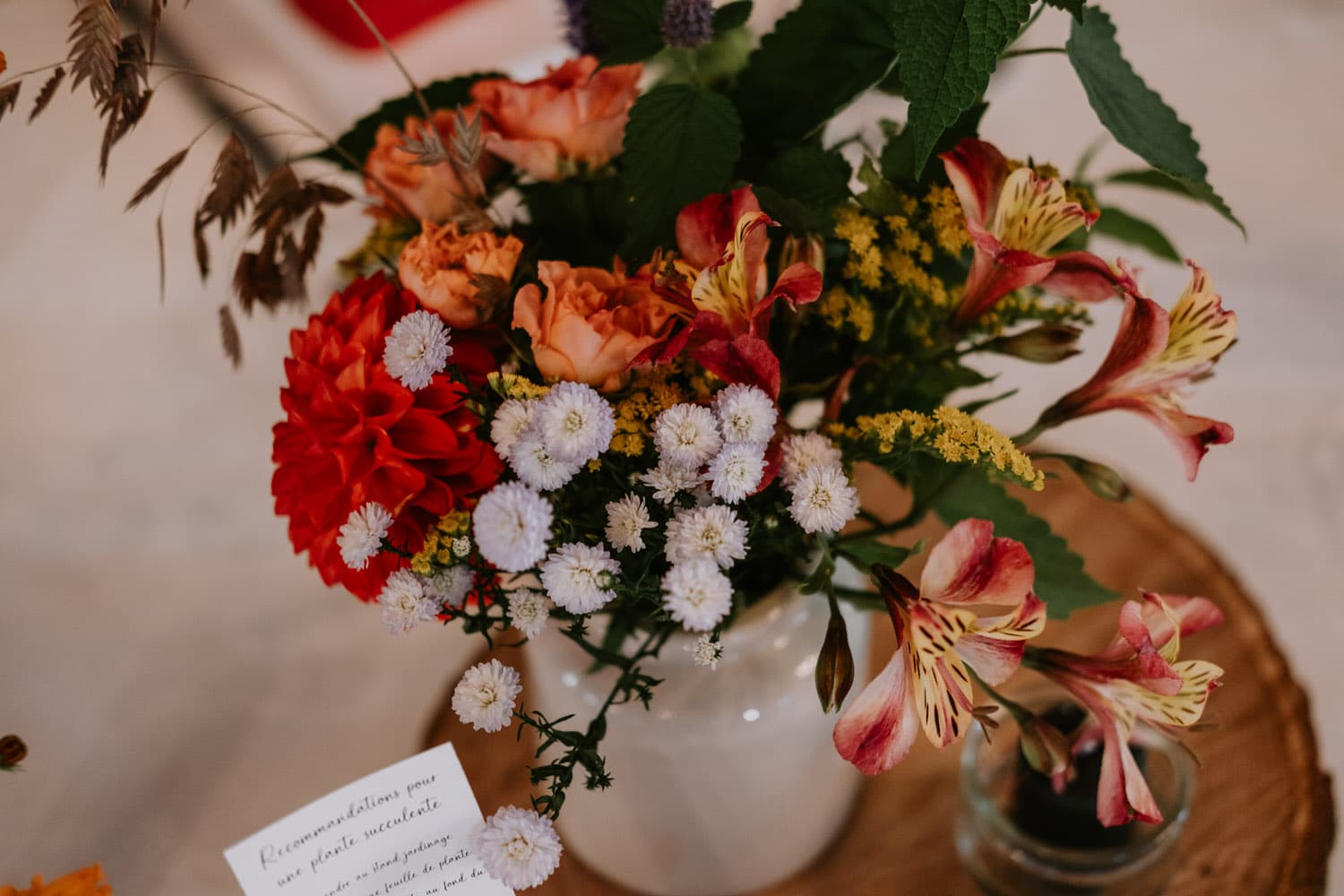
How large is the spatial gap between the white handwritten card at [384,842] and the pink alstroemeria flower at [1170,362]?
0.30m

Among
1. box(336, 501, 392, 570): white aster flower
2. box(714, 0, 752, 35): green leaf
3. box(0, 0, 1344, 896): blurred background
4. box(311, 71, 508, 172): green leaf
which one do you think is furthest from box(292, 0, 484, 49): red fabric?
box(336, 501, 392, 570): white aster flower

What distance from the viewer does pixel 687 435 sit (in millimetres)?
328

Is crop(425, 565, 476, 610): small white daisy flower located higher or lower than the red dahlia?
lower

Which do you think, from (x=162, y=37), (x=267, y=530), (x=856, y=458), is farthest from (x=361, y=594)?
(x=162, y=37)

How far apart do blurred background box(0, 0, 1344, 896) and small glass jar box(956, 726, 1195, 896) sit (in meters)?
0.13

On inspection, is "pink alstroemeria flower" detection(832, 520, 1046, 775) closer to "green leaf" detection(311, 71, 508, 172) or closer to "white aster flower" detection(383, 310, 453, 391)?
"white aster flower" detection(383, 310, 453, 391)

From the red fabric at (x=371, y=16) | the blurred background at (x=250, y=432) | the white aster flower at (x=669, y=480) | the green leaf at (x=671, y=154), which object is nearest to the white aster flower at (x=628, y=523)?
the white aster flower at (x=669, y=480)

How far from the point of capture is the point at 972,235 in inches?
14.1

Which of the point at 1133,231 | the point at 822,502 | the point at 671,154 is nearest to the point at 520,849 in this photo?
the point at 822,502

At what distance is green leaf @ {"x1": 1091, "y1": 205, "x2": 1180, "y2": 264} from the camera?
1.62ft

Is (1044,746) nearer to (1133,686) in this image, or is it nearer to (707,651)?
(1133,686)

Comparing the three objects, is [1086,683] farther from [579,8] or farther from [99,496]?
[99,496]

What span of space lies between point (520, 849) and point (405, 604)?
0.09 m

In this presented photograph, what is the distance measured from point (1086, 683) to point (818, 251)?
20 cm
